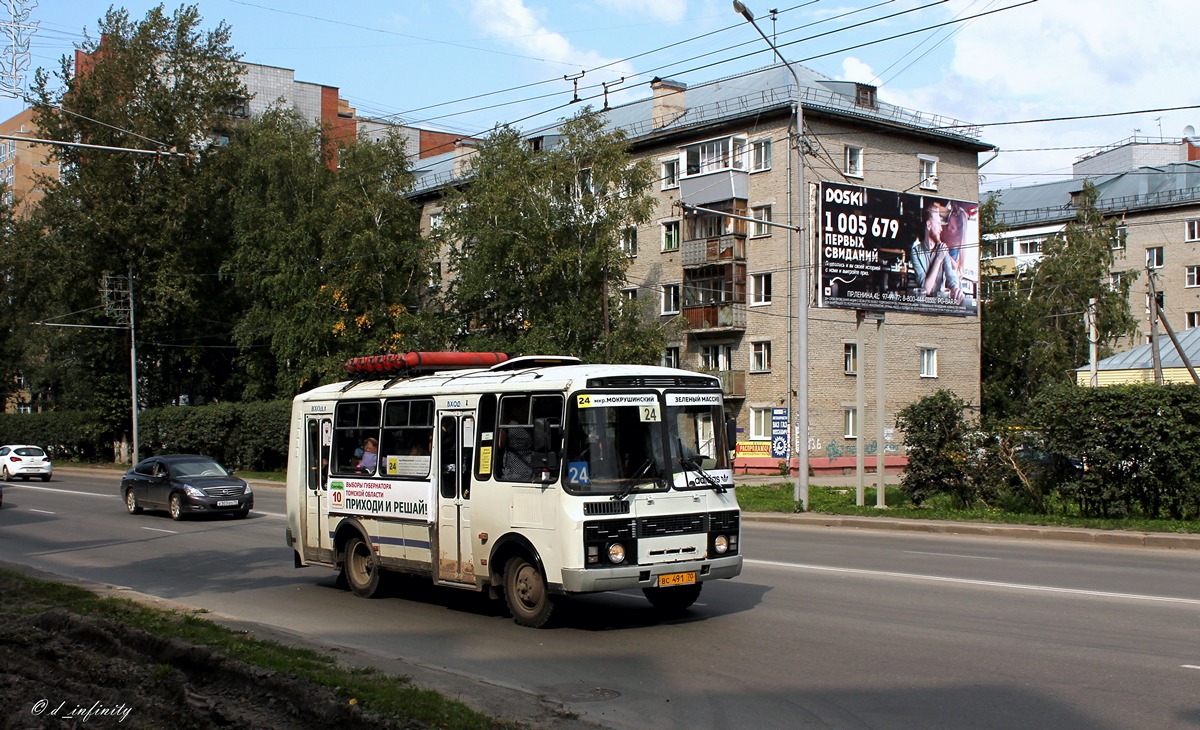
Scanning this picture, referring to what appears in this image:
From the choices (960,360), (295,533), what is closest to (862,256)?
(295,533)

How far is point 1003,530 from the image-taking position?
1962 centimetres

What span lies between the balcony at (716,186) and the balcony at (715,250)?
175cm

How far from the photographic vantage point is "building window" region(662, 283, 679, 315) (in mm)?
51531

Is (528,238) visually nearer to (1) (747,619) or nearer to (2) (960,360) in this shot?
(2) (960,360)

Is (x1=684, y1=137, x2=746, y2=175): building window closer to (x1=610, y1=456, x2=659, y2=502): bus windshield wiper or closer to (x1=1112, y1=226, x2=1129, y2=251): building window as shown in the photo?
(x1=1112, y1=226, x2=1129, y2=251): building window

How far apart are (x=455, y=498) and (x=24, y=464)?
41.8 metres

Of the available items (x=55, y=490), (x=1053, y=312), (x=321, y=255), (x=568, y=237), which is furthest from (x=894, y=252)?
(x=1053, y=312)

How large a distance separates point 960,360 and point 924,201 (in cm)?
2865

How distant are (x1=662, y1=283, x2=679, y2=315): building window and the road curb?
89.8 ft

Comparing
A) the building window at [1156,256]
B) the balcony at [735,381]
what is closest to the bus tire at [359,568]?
the balcony at [735,381]

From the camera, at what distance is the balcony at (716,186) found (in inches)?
1865

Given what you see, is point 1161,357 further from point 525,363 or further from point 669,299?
point 525,363

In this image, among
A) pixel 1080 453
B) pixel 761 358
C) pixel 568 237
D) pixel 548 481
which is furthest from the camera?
pixel 761 358

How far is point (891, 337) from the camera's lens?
165ft
